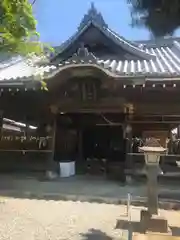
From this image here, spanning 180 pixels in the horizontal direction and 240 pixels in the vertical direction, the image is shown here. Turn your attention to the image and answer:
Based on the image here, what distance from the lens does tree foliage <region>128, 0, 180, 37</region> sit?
16.4 feet

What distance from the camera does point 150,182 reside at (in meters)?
5.04

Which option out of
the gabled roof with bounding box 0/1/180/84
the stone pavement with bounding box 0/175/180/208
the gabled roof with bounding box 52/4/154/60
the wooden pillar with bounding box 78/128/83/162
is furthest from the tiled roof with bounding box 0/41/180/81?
the stone pavement with bounding box 0/175/180/208

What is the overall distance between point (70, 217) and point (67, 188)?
7.97 feet

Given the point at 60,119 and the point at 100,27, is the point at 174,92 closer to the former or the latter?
the point at 60,119

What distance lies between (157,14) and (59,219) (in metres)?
4.20

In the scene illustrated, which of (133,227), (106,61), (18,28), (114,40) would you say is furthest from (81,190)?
(114,40)

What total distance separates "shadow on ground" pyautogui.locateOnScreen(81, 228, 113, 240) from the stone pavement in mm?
1936

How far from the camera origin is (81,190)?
Result: 7617 mm

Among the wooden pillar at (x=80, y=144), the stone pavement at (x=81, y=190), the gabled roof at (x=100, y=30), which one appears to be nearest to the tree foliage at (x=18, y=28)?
the stone pavement at (x=81, y=190)

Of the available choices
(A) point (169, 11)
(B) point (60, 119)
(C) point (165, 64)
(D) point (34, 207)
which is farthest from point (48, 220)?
(C) point (165, 64)

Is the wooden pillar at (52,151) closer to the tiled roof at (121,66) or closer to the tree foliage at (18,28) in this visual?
the tiled roof at (121,66)

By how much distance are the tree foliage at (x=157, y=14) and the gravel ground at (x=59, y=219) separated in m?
3.63

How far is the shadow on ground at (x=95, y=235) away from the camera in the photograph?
4413 millimetres

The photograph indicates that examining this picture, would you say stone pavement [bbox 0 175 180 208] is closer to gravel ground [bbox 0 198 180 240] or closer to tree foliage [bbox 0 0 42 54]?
gravel ground [bbox 0 198 180 240]
